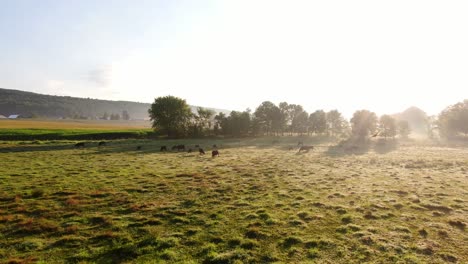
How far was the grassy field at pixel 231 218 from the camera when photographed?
1070 centimetres

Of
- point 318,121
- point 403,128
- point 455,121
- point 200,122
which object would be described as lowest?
point 403,128

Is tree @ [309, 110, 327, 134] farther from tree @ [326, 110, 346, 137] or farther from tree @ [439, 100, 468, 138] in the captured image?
tree @ [439, 100, 468, 138]

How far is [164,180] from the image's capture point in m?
24.0

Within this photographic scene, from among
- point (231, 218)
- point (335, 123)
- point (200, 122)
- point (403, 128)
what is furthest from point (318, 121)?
point (231, 218)

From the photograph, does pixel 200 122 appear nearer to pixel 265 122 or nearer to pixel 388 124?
pixel 265 122

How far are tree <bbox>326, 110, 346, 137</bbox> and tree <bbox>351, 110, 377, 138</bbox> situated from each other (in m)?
19.4

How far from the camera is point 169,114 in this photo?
84.5 metres

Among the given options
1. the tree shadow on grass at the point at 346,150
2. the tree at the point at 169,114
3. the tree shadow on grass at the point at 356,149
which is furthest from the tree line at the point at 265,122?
the tree shadow on grass at the point at 346,150

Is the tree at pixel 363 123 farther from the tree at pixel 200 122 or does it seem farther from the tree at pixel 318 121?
the tree at pixel 200 122

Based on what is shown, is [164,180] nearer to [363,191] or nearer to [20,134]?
[363,191]

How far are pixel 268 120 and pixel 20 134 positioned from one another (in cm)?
7870

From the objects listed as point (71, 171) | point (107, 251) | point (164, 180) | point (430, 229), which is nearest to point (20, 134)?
point (71, 171)

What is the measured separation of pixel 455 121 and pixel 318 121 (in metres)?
46.8

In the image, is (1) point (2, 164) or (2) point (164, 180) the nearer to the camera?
(2) point (164, 180)
